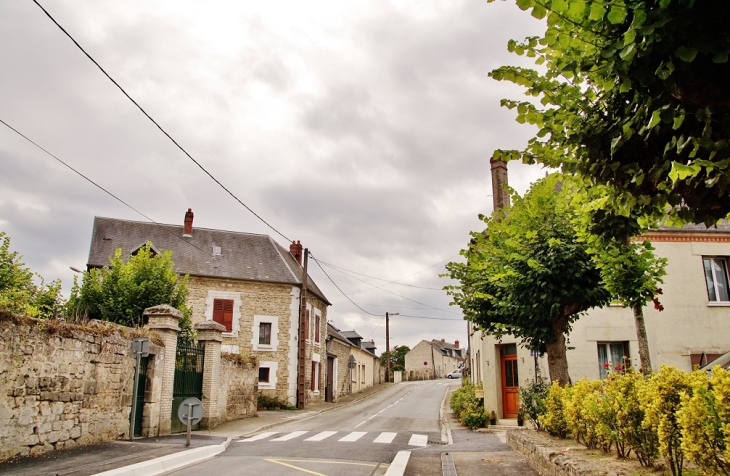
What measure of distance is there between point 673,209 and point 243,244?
85.5 feet

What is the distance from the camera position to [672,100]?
10.7 feet

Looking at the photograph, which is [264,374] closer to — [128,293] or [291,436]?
[128,293]

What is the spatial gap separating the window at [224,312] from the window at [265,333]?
1.47 meters

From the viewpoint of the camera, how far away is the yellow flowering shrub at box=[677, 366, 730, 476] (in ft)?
12.2

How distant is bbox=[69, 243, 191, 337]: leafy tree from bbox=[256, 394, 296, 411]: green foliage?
679cm

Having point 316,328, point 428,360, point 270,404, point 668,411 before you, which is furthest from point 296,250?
point 428,360

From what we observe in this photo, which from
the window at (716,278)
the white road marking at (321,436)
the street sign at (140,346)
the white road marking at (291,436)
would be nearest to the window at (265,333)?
the white road marking at (291,436)

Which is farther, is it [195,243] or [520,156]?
[195,243]

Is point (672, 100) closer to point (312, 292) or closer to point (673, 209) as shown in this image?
point (673, 209)

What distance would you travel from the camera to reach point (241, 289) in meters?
25.8

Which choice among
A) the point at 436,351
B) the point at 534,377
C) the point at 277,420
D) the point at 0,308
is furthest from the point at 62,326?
the point at 436,351

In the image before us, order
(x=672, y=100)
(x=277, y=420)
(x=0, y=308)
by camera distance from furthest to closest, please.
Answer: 1. (x=277, y=420)
2. (x=0, y=308)
3. (x=672, y=100)

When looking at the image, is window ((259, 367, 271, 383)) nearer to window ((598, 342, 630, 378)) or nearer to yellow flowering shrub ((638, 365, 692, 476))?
window ((598, 342, 630, 378))

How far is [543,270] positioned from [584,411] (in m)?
3.19
